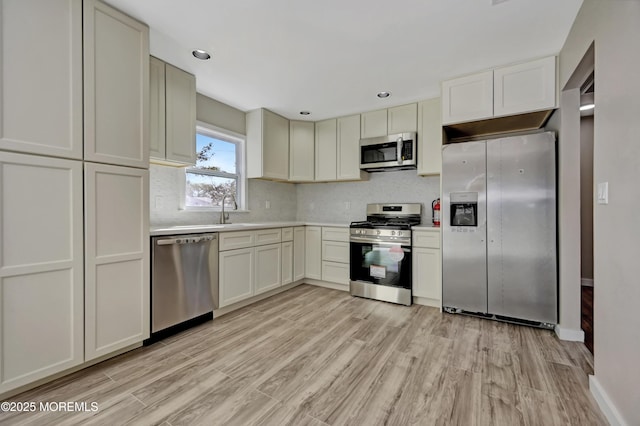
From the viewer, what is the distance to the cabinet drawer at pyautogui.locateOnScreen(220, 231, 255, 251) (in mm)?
2890

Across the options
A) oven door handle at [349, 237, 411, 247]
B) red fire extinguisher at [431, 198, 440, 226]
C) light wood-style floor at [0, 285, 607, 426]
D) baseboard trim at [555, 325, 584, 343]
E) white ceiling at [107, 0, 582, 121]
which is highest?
white ceiling at [107, 0, 582, 121]

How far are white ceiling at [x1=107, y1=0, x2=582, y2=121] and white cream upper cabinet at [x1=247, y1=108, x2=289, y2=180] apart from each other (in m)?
0.61

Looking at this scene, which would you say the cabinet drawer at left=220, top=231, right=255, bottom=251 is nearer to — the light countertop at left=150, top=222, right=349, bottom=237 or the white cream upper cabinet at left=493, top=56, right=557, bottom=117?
the light countertop at left=150, top=222, right=349, bottom=237

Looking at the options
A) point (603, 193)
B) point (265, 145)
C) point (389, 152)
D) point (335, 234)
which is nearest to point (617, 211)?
point (603, 193)

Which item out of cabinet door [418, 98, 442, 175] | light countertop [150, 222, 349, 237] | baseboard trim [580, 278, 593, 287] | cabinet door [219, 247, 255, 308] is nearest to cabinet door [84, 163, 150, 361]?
light countertop [150, 222, 349, 237]

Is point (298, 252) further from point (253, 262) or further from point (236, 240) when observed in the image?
point (236, 240)

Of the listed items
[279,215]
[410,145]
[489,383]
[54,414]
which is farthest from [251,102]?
[489,383]

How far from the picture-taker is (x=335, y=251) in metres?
3.87

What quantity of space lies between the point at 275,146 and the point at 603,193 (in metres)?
3.42

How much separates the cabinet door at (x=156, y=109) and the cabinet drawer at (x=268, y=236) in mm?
1332

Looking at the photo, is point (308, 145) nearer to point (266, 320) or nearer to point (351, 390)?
point (266, 320)

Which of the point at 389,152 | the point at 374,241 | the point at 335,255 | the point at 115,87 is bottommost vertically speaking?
the point at 335,255

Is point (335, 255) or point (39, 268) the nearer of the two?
point (39, 268)

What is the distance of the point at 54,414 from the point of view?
1.47 metres
